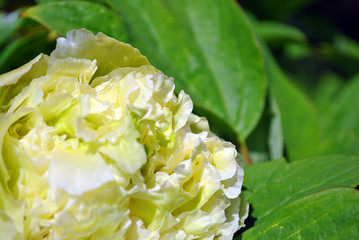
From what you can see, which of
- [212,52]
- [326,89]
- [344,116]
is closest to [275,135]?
[212,52]

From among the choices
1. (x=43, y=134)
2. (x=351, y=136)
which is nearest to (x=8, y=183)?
(x=43, y=134)

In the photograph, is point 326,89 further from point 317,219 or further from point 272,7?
point 317,219

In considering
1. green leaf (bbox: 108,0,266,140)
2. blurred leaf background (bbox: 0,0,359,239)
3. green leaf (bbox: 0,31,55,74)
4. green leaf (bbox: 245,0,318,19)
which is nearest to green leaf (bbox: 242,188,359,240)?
blurred leaf background (bbox: 0,0,359,239)

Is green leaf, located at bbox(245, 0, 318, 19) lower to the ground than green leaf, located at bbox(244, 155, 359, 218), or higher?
lower

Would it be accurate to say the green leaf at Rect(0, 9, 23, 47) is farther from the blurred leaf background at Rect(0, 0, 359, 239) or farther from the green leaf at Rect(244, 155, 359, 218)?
the green leaf at Rect(244, 155, 359, 218)

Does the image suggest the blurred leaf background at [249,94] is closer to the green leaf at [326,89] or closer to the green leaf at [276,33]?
the green leaf at [276,33]

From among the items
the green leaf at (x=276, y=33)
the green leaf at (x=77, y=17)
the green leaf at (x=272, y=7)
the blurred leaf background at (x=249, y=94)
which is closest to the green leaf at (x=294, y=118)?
the blurred leaf background at (x=249, y=94)

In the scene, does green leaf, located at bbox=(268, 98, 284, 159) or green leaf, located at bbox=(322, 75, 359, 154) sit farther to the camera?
green leaf, located at bbox=(322, 75, 359, 154)

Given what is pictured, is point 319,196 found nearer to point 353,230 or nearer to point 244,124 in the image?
point 353,230
